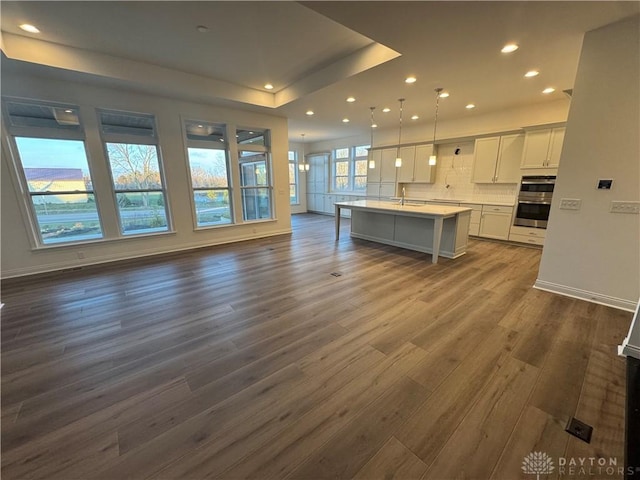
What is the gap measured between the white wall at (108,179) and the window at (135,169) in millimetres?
152

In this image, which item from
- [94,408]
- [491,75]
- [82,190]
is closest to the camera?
[94,408]

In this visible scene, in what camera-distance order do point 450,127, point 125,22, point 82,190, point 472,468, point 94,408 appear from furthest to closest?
point 450,127 → point 82,190 → point 125,22 → point 94,408 → point 472,468

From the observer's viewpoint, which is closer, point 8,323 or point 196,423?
point 196,423

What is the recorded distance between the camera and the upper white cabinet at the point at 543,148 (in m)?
4.71

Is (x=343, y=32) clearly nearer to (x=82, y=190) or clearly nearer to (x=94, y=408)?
(x=94, y=408)

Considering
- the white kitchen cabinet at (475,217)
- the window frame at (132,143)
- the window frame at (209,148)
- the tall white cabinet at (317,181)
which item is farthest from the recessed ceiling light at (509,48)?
the tall white cabinet at (317,181)

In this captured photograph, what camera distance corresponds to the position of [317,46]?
3400 mm

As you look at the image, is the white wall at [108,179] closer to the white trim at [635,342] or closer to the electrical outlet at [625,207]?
the electrical outlet at [625,207]

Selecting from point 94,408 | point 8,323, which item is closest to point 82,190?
point 8,323

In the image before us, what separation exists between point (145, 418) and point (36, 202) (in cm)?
435

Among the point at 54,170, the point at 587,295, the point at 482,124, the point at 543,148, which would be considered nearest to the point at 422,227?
the point at 587,295

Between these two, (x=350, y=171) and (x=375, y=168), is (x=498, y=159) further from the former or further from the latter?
A: (x=350, y=171)

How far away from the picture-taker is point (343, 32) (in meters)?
3.08

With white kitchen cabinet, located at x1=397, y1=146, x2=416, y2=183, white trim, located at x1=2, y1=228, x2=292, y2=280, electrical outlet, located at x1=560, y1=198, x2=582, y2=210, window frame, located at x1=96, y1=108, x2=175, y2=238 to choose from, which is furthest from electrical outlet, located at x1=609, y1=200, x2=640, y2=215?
window frame, located at x1=96, y1=108, x2=175, y2=238
